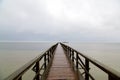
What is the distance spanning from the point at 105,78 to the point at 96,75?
1455 millimetres

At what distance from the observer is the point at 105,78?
19.6 metres

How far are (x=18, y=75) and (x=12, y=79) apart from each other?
0.26 metres

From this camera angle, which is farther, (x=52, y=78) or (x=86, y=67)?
(x=52, y=78)

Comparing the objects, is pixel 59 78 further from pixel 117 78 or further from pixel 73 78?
pixel 117 78

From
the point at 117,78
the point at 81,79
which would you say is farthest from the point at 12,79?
the point at 81,79

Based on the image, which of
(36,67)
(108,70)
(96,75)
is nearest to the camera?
(108,70)

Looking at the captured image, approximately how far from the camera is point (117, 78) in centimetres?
238

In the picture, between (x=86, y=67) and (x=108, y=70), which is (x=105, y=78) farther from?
(x=108, y=70)

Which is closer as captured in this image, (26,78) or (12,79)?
(12,79)

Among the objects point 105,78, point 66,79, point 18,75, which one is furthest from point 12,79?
point 105,78

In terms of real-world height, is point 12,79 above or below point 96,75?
above

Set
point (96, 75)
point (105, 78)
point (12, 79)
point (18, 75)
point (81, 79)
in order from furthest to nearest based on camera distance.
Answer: point (96, 75)
point (105, 78)
point (81, 79)
point (18, 75)
point (12, 79)

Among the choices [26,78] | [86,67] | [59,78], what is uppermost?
[86,67]

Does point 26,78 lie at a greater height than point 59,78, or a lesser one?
lesser
